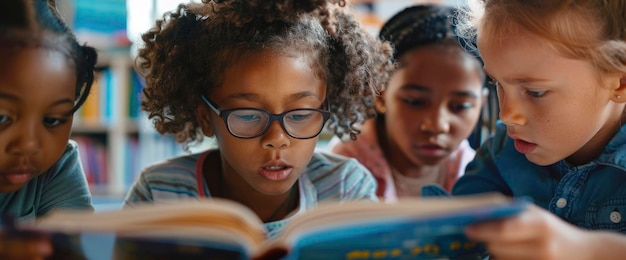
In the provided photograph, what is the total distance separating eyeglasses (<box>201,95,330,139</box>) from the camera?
1.06 meters

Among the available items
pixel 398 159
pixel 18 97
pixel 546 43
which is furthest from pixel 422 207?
pixel 398 159

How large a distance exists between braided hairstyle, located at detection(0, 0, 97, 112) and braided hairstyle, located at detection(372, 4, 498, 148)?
0.78 m

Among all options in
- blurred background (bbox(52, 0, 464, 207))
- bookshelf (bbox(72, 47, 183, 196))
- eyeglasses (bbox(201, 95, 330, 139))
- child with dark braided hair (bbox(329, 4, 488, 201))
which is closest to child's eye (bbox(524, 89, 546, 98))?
eyeglasses (bbox(201, 95, 330, 139))

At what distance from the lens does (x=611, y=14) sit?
0.97 meters

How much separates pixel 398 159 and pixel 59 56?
3.24ft

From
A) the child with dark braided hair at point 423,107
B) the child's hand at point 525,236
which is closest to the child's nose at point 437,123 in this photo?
the child with dark braided hair at point 423,107

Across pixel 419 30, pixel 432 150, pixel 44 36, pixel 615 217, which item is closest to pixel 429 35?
pixel 419 30

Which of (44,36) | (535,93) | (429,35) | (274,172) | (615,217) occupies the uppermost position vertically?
(429,35)

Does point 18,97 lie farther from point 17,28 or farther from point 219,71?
point 219,71

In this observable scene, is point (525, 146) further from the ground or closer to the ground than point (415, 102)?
closer to the ground

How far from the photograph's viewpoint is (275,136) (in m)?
1.06

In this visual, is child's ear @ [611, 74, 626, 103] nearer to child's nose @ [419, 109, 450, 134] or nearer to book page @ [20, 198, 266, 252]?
child's nose @ [419, 109, 450, 134]

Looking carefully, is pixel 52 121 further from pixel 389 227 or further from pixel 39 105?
pixel 389 227

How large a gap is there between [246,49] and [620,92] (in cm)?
63
